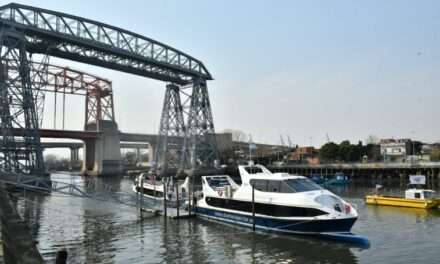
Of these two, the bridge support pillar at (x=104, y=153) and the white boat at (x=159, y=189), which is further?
the bridge support pillar at (x=104, y=153)

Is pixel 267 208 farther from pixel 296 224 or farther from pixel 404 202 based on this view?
pixel 404 202

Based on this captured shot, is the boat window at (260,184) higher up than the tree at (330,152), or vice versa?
the tree at (330,152)

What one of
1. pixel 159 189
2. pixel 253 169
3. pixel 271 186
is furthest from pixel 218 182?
pixel 159 189

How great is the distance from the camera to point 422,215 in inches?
1158

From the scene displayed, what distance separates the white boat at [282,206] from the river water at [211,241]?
0.69 metres

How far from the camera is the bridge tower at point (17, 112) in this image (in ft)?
137

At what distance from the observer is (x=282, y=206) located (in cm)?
2266

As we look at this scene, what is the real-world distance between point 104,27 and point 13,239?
172 ft

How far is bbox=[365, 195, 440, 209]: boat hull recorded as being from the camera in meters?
32.2

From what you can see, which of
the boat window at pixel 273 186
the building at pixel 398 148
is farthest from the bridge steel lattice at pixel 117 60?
the building at pixel 398 148

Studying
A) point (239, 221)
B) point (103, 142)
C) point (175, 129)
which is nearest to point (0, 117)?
point (239, 221)

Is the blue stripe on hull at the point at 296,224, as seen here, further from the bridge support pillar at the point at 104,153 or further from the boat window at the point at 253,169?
the bridge support pillar at the point at 104,153

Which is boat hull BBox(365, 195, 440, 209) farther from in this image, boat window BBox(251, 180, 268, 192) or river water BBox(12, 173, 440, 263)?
boat window BBox(251, 180, 268, 192)

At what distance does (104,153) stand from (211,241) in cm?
9042
